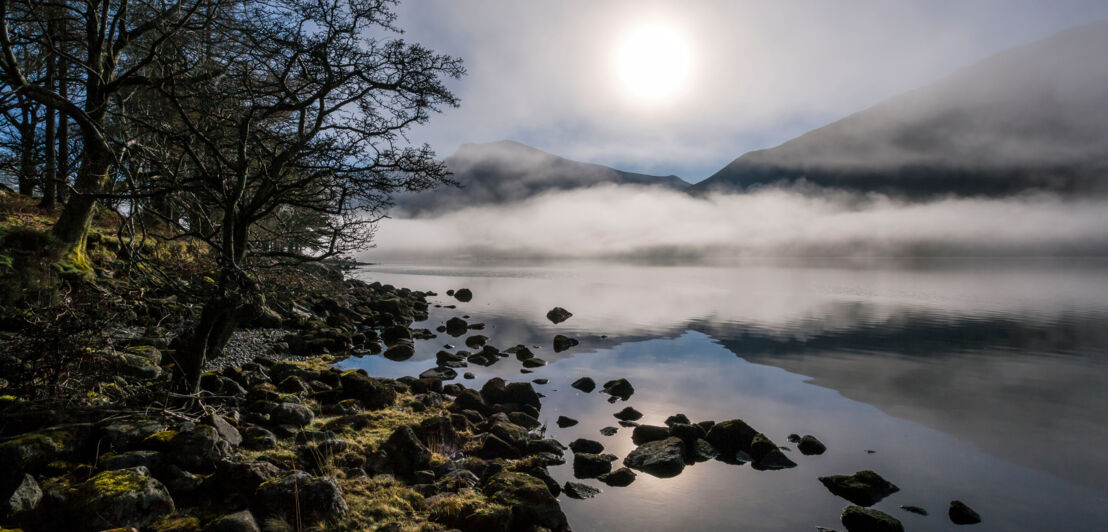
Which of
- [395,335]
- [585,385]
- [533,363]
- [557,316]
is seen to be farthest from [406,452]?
[557,316]

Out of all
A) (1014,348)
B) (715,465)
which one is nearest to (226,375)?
(715,465)

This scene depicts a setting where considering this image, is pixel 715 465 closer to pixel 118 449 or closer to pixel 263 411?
pixel 263 411

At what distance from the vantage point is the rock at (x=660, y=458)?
11.4 metres

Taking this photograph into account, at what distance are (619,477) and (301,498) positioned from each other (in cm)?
684

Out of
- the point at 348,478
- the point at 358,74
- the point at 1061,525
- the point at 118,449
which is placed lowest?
the point at 1061,525

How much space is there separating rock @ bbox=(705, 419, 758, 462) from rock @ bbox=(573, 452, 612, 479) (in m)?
3.33

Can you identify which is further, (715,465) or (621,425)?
(621,425)

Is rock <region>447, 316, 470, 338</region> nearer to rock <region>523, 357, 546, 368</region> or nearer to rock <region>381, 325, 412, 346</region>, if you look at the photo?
rock <region>381, 325, 412, 346</region>

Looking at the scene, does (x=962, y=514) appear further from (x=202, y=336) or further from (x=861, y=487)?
(x=202, y=336)

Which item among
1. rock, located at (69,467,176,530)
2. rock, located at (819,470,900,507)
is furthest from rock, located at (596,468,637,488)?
rock, located at (69,467,176,530)

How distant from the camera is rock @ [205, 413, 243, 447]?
7832 mm

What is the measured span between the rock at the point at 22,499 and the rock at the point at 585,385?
14.8 metres

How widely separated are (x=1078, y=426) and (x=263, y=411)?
2472cm

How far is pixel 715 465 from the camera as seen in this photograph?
11992 mm
